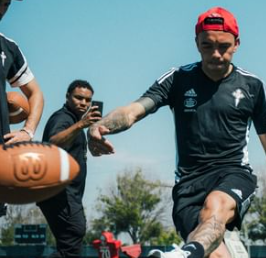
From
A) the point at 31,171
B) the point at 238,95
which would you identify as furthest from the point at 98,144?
the point at 238,95

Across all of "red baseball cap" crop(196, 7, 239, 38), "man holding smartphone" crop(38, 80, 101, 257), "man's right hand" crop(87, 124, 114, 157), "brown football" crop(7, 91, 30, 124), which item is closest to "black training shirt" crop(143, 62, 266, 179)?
"red baseball cap" crop(196, 7, 239, 38)

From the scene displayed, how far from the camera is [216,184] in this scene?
21.5 ft

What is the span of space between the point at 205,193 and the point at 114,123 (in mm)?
964

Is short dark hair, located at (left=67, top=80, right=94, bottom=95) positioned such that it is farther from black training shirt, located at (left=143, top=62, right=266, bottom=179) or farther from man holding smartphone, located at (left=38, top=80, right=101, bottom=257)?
black training shirt, located at (left=143, top=62, right=266, bottom=179)

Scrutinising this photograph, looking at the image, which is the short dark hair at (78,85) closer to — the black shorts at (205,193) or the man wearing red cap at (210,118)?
the man wearing red cap at (210,118)

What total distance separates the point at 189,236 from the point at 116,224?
7832 centimetres

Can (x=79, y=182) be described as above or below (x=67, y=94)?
below

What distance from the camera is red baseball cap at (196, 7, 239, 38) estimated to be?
662 cm

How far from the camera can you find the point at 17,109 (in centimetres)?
737

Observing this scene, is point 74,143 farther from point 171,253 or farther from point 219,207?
point 171,253

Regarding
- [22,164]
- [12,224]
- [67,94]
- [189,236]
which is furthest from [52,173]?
[12,224]

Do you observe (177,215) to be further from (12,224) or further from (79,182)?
(12,224)

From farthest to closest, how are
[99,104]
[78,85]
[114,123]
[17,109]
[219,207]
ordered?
[78,85] < [99,104] < [17,109] < [114,123] < [219,207]

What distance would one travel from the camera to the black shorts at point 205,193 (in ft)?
21.1
